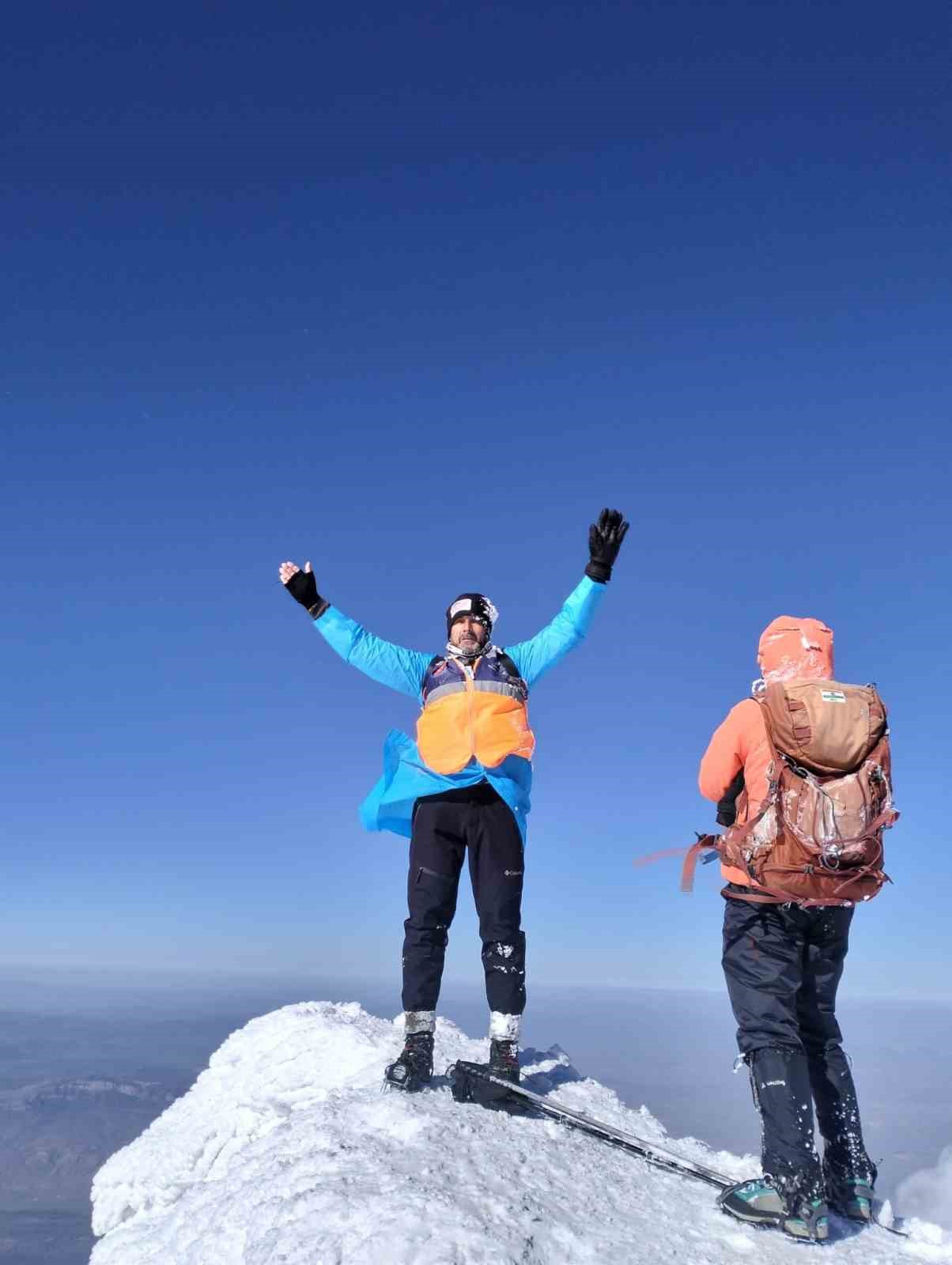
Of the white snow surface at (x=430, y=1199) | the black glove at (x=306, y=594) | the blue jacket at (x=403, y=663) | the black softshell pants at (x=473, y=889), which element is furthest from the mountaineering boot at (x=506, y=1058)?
the black glove at (x=306, y=594)

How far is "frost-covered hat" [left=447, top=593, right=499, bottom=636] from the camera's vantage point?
6.87m

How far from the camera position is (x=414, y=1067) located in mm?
5594

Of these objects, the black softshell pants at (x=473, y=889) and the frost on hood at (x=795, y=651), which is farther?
the black softshell pants at (x=473, y=889)

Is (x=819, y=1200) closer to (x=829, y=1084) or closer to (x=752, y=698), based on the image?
(x=829, y=1084)

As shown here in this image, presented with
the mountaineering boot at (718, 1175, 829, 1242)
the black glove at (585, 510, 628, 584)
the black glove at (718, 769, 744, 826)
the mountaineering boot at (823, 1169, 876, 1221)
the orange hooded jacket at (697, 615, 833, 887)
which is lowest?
the mountaineering boot at (823, 1169, 876, 1221)

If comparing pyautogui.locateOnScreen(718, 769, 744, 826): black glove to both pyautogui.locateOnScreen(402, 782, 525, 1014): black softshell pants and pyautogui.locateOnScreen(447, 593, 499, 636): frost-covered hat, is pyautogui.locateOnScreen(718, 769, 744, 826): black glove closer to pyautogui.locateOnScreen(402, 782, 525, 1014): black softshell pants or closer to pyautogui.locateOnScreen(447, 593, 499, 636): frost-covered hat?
pyautogui.locateOnScreen(402, 782, 525, 1014): black softshell pants

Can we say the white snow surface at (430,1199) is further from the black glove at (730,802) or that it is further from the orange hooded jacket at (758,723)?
the black glove at (730,802)

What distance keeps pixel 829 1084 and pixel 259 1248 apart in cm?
351

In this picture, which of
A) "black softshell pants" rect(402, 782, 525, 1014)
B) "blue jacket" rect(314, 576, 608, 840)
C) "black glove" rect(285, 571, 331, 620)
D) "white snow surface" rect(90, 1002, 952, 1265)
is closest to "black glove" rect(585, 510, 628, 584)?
"blue jacket" rect(314, 576, 608, 840)

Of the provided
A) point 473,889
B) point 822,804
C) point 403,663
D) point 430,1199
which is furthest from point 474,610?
point 430,1199

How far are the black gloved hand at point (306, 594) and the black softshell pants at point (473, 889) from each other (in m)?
1.87

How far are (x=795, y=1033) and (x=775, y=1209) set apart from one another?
0.85 metres

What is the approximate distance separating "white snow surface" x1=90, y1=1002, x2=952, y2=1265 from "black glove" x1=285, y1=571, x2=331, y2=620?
364 centimetres

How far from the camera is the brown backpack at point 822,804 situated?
4.51 meters
